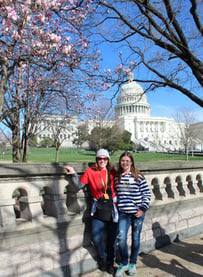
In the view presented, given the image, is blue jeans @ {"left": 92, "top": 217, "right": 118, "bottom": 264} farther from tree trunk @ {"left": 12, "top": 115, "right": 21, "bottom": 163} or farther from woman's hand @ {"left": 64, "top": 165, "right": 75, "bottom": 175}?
tree trunk @ {"left": 12, "top": 115, "right": 21, "bottom": 163}

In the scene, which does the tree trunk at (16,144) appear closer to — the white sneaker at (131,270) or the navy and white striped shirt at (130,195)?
the navy and white striped shirt at (130,195)

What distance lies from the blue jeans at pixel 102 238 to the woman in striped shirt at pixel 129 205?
0.39ft

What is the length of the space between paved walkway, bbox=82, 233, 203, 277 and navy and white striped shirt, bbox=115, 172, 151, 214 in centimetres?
92

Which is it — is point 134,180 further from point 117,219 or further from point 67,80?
point 67,80

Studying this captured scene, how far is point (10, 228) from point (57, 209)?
2.32ft

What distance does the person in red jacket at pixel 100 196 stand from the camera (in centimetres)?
391

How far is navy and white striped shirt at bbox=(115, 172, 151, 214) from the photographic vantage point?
13.2 feet

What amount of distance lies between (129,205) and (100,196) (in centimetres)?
46

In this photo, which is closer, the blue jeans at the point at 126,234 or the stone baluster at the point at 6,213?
the stone baluster at the point at 6,213

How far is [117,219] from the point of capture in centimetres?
394

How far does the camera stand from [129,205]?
4008 mm

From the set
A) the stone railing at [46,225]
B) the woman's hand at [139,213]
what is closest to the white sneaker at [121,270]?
the stone railing at [46,225]

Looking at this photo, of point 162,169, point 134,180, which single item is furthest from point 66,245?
point 162,169

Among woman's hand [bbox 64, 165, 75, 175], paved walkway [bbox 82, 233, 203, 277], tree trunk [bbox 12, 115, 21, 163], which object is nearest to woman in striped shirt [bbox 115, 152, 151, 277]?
paved walkway [bbox 82, 233, 203, 277]
